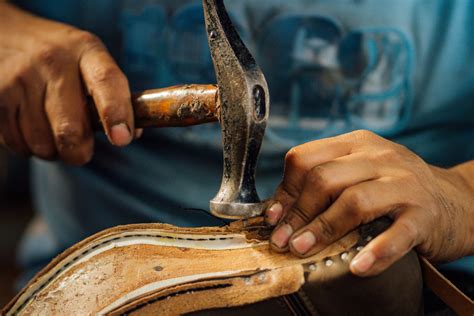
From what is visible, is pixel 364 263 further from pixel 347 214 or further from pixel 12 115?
pixel 12 115

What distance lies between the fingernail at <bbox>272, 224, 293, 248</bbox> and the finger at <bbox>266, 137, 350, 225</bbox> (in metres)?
0.02

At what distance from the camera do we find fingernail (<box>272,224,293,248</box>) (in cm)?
57

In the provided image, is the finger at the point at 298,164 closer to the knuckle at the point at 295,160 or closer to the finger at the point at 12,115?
the knuckle at the point at 295,160

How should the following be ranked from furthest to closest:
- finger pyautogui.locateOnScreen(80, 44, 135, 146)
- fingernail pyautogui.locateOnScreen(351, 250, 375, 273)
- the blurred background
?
the blurred background
finger pyautogui.locateOnScreen(80, 44, 135, 146)
fingernail pyautogui.locateOnScreen(351, 250, 375, 273)

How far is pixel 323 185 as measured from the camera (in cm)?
57

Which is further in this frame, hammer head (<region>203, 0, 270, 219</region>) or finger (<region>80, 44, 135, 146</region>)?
finger (<region>80, 44, 135, 146</region>)

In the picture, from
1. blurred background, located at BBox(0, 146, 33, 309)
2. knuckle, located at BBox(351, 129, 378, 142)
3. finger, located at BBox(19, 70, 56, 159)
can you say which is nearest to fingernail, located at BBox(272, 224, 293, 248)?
knuckle, located at BBox(351, 129, 378, 142)

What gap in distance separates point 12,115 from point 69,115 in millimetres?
113

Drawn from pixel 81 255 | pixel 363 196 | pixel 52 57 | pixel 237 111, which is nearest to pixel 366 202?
pixel 363 196

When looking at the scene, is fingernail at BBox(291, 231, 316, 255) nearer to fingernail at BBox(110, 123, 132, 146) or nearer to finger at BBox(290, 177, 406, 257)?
finger at BBox(290, 177, 406, 257)

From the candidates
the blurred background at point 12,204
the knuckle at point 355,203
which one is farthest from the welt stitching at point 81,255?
the blurred background at point 12,204

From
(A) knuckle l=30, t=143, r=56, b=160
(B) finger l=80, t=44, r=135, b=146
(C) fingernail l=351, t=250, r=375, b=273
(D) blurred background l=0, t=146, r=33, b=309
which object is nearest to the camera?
(C) fingernail l=351, t=250, r=375, b=273

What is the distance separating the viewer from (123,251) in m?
0.59

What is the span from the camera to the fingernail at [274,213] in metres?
0.59
